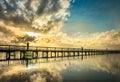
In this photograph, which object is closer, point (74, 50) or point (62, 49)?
point (62, 49)

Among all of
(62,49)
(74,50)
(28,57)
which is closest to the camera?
(28,57)

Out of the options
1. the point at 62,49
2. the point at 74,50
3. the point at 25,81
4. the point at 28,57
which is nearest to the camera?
the point at 25,81

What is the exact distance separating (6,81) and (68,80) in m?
3.57

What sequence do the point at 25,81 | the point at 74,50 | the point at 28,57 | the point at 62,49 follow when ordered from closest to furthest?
the point at 25,81
the point at 28,57
the point at 62,49
the point at 74,50

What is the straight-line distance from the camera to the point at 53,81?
44.4ft

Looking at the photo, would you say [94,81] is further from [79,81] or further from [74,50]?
[74,50]

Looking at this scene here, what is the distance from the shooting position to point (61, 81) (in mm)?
13453

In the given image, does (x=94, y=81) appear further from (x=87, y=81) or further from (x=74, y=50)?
(x=74, y=50)

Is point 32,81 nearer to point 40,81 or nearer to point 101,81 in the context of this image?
point 40,81

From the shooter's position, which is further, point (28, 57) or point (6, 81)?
point (28, 57)

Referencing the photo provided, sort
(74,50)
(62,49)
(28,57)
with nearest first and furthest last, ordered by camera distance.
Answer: (28,57) < (62,49) < (74,50)

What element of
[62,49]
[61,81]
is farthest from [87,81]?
[62,49]

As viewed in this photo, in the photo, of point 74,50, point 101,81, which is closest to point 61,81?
point 101,81

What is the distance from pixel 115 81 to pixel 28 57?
959 inches
